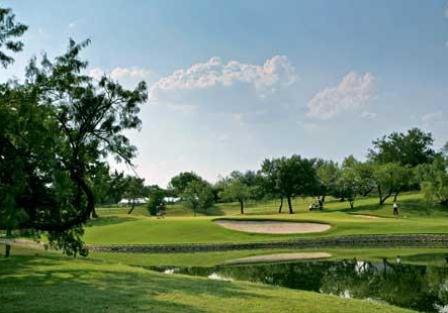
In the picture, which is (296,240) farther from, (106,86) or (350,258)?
(106,86)

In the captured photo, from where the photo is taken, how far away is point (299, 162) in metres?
79.8

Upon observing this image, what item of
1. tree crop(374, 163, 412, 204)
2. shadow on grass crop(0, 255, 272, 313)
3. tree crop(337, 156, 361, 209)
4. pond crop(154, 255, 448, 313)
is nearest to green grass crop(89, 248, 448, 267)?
pond crop(154, 255, 448, 313)

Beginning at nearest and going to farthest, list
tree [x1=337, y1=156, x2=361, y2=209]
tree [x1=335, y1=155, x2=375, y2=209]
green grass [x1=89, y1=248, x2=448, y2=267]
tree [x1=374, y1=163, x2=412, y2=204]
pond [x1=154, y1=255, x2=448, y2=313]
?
pond [x1=154, y1=255, x2=448, y2=313] < green grass [x1=89, y1=248, x2=448, y2=267] < tree [x1=374, y1=163, x2=412, y2=204] < tree [x1=337, y1=156, x2=361, y2=209] < tree [x1=335, y1=155, x2=375, y2=209]

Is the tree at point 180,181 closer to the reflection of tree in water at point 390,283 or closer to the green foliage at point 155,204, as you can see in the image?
the green foliage at point 155,204

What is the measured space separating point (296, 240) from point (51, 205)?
32152mm

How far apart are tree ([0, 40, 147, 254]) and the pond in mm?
10933

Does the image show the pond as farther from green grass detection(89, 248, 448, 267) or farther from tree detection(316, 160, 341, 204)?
tree detection(316, 160, 341, 204)

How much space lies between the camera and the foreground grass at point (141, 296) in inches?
558

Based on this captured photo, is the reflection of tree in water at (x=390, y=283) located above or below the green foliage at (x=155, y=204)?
below

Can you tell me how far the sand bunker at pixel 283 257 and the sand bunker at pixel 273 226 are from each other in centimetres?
1103

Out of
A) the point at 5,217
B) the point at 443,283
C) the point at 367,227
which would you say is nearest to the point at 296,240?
the point at 367,227

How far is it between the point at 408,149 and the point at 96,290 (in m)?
121

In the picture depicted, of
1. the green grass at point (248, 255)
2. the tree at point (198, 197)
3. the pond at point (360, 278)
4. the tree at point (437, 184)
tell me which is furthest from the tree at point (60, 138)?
the tree at point (198, 197)

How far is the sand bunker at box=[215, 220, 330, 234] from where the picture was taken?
5150 cm
